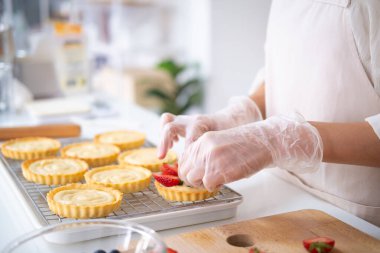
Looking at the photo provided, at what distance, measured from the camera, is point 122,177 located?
1.32 meters

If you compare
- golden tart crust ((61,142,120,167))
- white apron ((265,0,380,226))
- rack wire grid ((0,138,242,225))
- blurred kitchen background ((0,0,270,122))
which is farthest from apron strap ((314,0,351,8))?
blurred kitchen background ((0,0,270,122))

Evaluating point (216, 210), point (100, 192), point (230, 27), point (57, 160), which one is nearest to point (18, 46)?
point (57, 160)

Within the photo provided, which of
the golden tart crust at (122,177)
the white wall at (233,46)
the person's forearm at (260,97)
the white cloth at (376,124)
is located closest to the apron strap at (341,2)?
the white cloth at (376,124)

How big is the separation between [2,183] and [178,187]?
0.54 m

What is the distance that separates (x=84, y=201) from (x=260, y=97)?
2.29 feet

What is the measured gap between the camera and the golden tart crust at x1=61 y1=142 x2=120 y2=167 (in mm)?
1497

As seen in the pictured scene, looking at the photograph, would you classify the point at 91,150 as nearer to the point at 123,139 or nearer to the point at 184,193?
the point at 123,139

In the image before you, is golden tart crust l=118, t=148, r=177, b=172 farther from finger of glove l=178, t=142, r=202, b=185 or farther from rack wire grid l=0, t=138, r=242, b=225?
finger of glove l=178, t=142, r=202, b=185

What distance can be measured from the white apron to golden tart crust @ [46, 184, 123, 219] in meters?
0.53

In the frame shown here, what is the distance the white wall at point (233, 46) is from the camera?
188 inches

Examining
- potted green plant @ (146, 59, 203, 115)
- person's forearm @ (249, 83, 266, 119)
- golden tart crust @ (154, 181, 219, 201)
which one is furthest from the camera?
potted green plant @ (146, 59, 203, 115)

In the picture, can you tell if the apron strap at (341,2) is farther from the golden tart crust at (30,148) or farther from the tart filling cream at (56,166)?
the golden tart crust at (30,148)

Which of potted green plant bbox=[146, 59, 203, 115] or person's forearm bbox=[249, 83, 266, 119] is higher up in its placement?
person's forearm bbox=[249, 83, 266, 119]

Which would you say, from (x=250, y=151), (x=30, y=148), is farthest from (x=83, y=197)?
(x=30, y=148)
